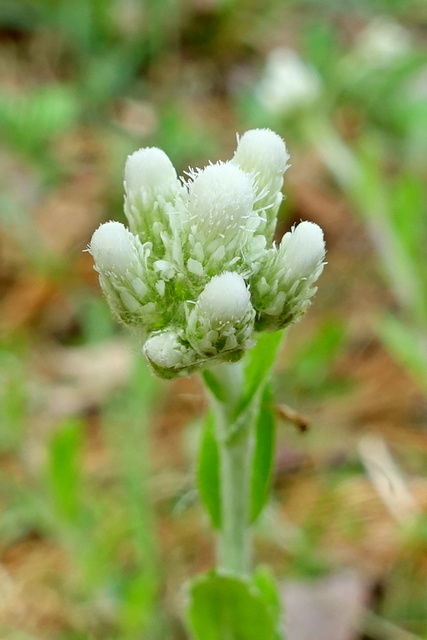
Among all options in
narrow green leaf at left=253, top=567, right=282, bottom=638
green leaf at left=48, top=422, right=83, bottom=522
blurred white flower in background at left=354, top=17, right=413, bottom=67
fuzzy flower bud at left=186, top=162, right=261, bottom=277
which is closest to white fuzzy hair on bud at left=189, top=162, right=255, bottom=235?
fuzzy flower bud at left=186, top=162, right=261, bottom=277

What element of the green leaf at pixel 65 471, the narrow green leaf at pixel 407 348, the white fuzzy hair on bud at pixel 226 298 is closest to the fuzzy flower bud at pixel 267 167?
the white fuzzy hair on bud at pixel 226 298

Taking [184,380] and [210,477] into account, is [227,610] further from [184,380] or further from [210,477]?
[184,380]

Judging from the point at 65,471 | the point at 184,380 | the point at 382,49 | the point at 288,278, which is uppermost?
the point at 288,278

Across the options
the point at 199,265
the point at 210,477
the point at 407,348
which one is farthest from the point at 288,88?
the point at 199,265

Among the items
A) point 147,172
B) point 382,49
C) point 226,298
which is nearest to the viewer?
point 226,298

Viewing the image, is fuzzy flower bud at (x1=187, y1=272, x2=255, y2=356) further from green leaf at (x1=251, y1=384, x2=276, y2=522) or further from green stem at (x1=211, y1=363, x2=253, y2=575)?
green leaf at (x1=251, y1=384, x2=276, y2=522)

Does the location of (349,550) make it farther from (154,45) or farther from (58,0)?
(58,0)
